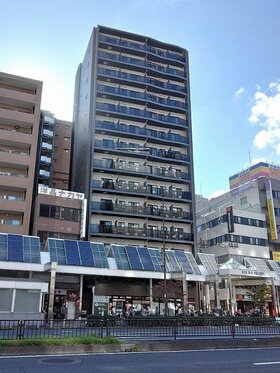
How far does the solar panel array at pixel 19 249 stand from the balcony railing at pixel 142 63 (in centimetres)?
3188

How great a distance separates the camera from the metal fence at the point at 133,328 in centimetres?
1541

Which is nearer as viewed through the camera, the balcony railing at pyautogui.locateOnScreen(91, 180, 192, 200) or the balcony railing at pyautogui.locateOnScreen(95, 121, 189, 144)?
the balcony railing at pyautogui.locateOnScreen(91, 180, 192, 200)

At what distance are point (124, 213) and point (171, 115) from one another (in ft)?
62.0

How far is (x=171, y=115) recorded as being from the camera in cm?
5997

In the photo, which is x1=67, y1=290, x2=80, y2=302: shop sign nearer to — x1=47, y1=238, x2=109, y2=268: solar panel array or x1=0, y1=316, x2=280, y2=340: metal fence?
x1=47, y1=238, x2=109, y2=268: solar panel array

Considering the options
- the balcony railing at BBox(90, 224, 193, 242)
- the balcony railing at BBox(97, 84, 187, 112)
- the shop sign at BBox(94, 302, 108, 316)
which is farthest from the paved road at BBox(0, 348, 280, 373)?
the balcony railing at BBox(97, 84, 187, 112)

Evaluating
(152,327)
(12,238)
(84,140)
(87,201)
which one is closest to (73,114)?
(84,140)

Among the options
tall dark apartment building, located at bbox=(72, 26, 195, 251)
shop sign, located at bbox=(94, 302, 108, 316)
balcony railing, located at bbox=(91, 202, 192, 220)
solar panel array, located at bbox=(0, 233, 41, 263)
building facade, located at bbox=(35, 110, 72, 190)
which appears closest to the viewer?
solar panel array, located at bbox=(0, 233, 41, 263)

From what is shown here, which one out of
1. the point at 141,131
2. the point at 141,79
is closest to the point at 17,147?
the point at 141,131

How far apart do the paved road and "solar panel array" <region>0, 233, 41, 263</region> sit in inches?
880

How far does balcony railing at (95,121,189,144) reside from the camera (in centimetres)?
5366

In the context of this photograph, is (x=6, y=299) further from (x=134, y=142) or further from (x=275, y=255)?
(x=275, y=255)

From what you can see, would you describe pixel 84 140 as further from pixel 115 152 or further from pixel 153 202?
pixel 153 202

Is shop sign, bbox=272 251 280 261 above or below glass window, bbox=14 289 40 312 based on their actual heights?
above
